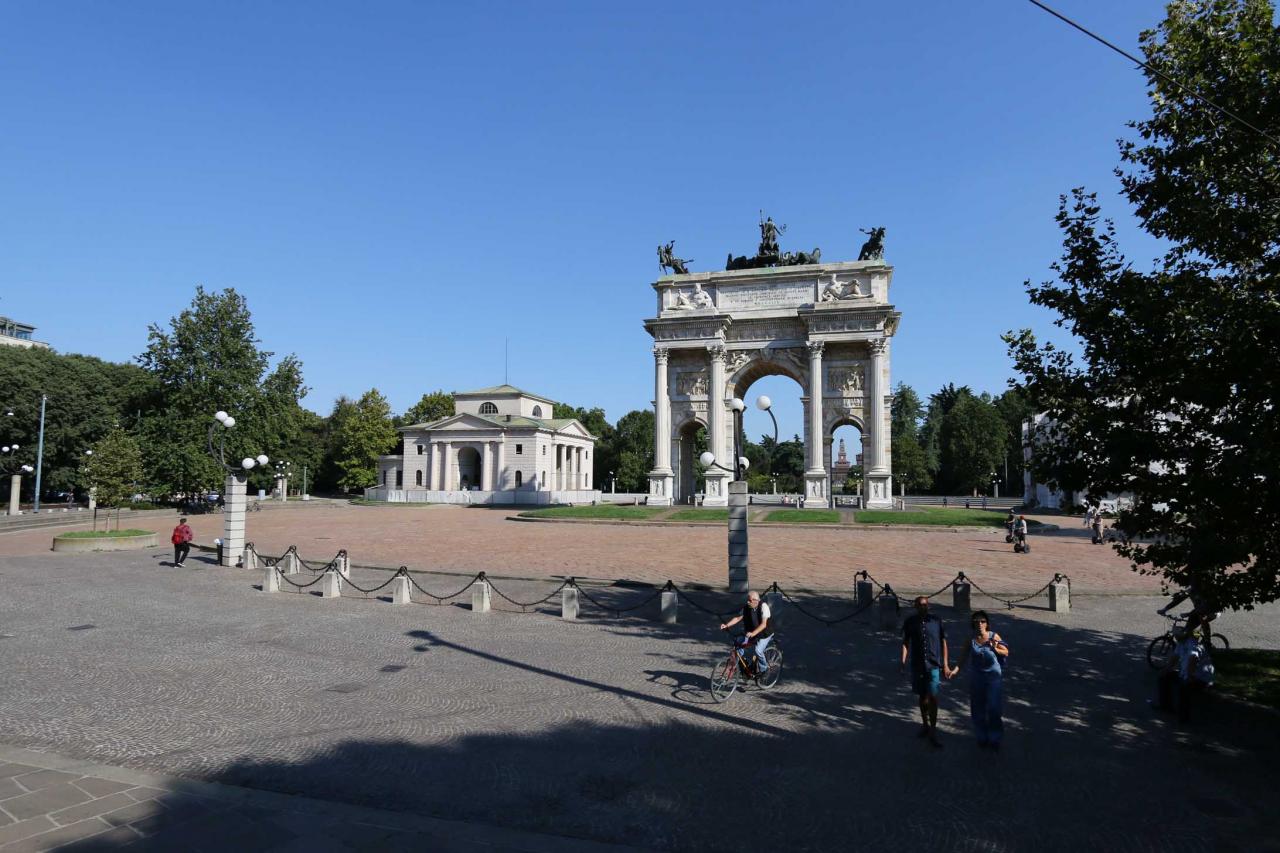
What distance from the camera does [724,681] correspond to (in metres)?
9.44

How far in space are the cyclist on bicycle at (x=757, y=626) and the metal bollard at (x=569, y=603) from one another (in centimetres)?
565

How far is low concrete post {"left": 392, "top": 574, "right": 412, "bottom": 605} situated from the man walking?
476 inches

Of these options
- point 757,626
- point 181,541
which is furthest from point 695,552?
point 181,541

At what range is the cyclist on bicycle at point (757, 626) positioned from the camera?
9656 millimetres

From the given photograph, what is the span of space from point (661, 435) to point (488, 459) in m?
27.3

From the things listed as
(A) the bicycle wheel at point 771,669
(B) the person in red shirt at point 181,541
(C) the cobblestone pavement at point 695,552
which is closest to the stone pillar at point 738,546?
(C) the cobblestone pavement at point 695,552

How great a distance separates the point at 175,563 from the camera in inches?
859

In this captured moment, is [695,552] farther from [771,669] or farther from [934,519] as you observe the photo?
[934,519]

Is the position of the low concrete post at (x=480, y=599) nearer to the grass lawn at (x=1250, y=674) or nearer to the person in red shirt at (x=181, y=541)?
the person in red shirt at (x=181, y=541)

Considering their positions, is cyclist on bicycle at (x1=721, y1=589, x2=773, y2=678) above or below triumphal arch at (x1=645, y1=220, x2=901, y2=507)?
below

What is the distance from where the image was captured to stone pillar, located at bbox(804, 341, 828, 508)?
47969mm

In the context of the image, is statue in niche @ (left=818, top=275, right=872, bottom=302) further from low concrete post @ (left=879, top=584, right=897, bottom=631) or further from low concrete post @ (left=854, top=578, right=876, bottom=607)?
low concrete post @ (left=879, top=584, right=897, bottom=631)

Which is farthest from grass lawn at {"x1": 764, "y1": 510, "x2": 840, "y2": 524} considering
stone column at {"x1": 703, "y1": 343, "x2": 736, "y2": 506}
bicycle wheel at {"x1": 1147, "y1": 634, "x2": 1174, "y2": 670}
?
bicycle wheel at {"x1": 1147, "y1": 634, "x2": 1174, "y2": 670}

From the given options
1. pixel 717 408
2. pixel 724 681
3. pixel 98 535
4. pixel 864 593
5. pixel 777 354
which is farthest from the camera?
pixel 777 354
